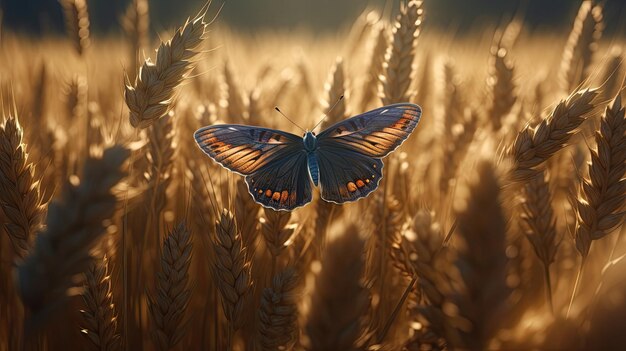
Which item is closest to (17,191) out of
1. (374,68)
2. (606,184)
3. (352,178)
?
(352,178)

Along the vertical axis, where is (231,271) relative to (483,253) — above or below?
above

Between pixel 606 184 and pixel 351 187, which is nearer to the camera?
pixel 606 184

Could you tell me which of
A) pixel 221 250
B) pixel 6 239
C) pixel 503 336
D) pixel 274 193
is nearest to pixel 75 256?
pixel 221 250

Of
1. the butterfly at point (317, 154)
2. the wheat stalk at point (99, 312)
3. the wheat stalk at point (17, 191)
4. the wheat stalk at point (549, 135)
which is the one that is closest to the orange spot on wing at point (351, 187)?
the butterfly at point (317, 154)

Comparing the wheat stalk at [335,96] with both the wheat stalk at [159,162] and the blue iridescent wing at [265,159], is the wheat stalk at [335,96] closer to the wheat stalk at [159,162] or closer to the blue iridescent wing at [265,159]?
the blue iridescent wing at [265,159]

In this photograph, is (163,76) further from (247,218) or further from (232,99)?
(232,99)
